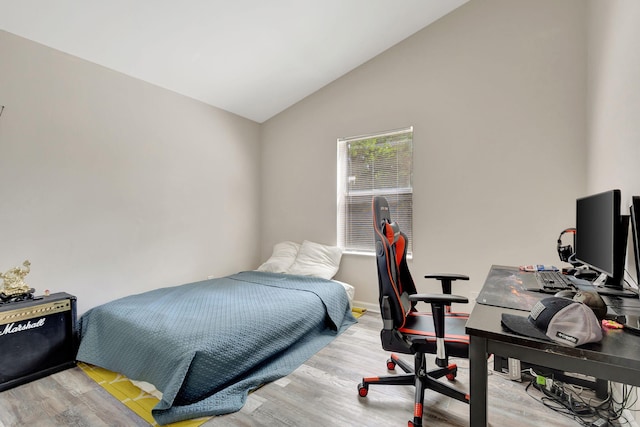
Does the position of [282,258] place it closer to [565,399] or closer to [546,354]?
[565,399]

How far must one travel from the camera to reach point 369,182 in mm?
3416

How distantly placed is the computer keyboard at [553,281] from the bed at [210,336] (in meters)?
1.68

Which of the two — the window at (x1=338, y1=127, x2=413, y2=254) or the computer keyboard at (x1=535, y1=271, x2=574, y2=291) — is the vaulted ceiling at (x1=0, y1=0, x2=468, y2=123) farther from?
the computer keyboard at (x1=535, y1=271, x2=574, y2=291)

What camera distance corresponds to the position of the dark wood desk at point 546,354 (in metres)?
0.76

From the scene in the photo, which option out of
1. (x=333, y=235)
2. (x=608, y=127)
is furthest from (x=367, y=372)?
(x=608, y=127)

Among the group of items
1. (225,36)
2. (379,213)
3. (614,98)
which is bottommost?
(379,213)

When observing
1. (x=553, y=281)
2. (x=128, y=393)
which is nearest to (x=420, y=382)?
(x=553, y=281)

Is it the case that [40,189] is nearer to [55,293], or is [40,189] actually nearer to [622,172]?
[55,293]

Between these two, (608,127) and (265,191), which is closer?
(608,127)

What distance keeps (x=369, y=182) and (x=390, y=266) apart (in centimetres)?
193

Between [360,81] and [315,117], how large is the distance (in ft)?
2.31

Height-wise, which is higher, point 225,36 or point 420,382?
point 225,36

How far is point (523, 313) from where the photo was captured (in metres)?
1.10

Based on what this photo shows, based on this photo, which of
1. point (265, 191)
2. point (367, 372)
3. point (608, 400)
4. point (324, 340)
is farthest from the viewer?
point (265, 191)
